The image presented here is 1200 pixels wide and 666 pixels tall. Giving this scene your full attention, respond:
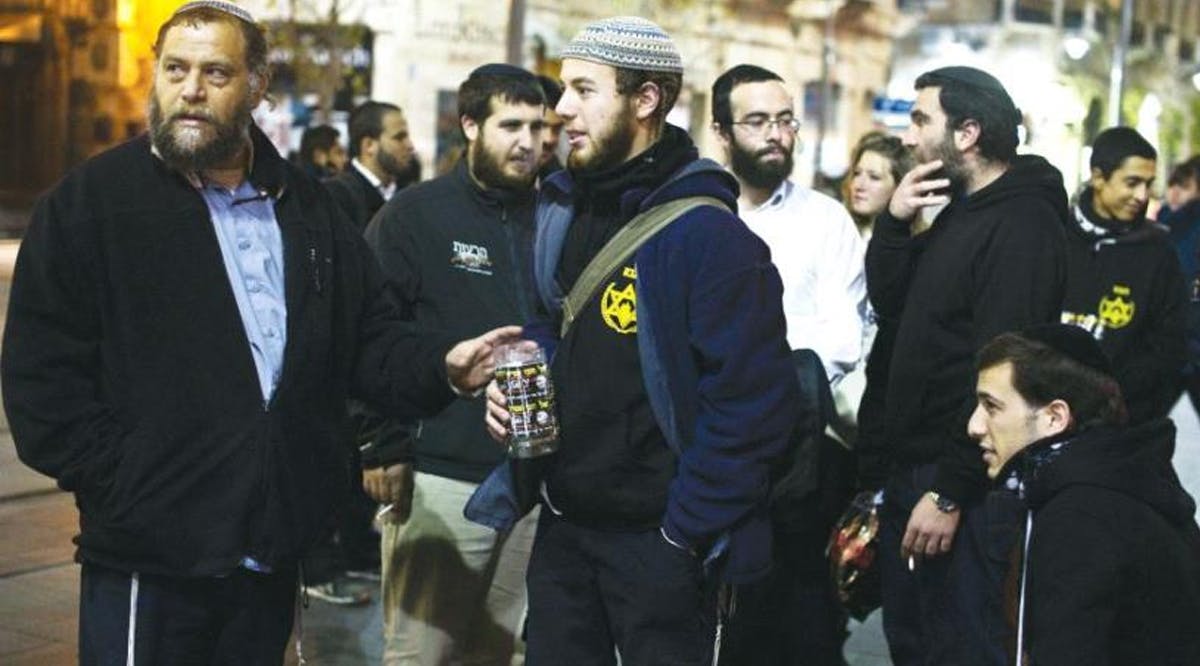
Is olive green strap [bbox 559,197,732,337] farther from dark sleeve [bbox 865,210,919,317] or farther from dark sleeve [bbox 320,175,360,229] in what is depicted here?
dark sleeve [bbox 320,175,360,229]

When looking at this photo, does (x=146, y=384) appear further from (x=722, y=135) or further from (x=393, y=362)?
(x=722, y=135)

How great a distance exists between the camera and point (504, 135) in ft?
19.4

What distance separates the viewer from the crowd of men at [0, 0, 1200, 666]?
3.89 m

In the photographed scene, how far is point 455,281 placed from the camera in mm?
5688

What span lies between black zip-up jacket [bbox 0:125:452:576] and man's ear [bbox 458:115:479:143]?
81.3 inches

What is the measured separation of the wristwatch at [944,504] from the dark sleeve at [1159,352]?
238 centimetres

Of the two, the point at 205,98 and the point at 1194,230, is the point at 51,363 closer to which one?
the point at 205,98

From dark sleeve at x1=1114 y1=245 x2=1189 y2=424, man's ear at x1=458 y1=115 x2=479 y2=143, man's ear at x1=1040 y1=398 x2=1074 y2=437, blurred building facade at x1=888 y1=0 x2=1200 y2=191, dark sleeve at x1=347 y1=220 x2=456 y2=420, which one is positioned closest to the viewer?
dark sleeve at x1=347 y1=220 x2=456 y2=420

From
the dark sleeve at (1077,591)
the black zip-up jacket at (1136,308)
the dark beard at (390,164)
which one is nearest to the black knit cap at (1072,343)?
the dark sleeve at (1077,591)

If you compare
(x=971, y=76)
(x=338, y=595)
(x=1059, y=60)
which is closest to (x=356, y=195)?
(x=338, y=595)

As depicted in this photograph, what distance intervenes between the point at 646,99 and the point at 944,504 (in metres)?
1.56

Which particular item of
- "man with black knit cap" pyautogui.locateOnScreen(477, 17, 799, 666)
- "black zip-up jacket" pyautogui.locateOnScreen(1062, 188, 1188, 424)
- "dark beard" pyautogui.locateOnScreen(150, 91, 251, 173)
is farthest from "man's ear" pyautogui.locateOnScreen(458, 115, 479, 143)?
"black zip-up jacket" pyautogui.locateOnScreen(1062, 188, 1188, 424)

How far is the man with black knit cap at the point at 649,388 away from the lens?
415cm

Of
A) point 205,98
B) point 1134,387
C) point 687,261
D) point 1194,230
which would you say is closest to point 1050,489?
point 687,261
